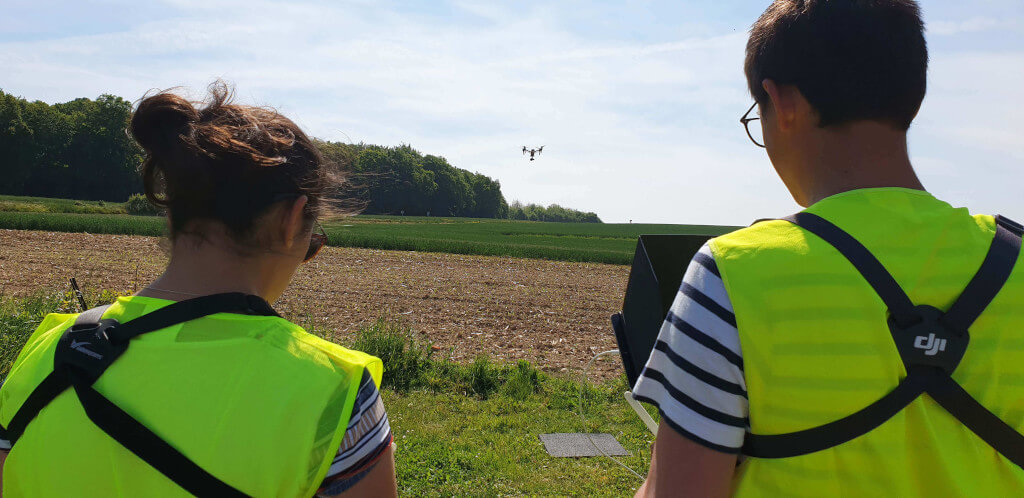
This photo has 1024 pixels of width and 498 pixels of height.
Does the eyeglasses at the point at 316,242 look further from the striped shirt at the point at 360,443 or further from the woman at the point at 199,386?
→ the striped shirt at the point at 360,443

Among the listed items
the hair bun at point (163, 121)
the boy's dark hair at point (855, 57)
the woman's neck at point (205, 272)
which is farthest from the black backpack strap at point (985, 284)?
the hair bun at point (163, 121)

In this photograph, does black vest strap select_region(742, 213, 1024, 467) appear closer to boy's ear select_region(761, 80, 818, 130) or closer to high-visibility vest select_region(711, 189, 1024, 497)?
high-visibility vest select_region(711, 189, 1024, 497)

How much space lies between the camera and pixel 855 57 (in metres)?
1.13

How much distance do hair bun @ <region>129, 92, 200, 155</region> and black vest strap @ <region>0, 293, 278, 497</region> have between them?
375mm

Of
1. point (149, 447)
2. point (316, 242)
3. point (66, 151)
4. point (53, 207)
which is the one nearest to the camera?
point (149, 447)

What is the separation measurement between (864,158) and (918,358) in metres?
0.39

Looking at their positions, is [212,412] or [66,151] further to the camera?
[66,151]

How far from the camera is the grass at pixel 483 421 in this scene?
4766 mm

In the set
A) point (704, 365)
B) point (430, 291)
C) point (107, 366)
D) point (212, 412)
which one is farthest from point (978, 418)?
point (430, 291)

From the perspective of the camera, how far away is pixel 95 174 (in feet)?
220

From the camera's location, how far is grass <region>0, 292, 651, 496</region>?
477cm

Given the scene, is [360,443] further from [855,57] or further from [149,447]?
[855,57]

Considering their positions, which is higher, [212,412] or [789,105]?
[789,105]

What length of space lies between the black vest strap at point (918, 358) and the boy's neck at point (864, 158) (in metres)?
0.20
